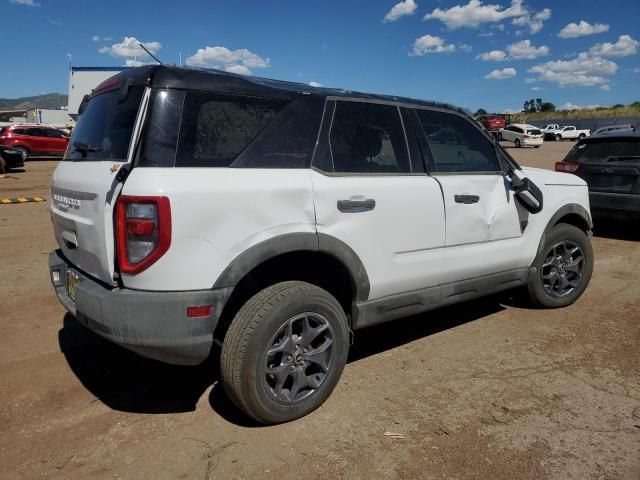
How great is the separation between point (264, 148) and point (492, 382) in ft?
7.10

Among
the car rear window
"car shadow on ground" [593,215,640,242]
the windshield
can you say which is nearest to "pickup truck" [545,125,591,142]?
"car shadow on ground" [593,215,640,242]

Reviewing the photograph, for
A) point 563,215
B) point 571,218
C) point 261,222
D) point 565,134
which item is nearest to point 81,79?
point 571,218

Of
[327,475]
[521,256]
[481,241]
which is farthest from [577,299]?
[327,475]

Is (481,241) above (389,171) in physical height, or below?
below

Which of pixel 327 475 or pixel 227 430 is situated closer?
pixel 327 475

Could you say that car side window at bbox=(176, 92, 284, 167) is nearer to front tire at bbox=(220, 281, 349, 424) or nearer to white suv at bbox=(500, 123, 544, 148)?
front tire at bbox=(220, 281, 349, 424)

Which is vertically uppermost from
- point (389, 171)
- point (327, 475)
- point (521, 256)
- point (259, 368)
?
point (389, 171)

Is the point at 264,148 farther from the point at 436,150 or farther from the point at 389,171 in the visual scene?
the point at 436,150

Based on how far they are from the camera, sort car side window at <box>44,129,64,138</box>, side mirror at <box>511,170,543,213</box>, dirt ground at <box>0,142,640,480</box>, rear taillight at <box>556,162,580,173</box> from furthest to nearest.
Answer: car side window at <box>44,129,64,138</box>, rear taillight at <box>556,162,580,173</box>, side mirror at <box>511,170,543,213</box>, dirt ground at <box>0,142,640,480</box>

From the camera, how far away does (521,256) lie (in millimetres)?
4215

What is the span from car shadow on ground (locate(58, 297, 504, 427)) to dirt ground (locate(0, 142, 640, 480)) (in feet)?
0.05

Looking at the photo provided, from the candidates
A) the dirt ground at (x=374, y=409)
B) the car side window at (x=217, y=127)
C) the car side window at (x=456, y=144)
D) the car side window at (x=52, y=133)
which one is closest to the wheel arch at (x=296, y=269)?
the car side window at (x=217, y=127)

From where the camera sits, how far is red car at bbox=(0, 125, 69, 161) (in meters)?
21.1

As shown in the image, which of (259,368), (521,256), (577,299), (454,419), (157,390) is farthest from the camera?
(577,299)
